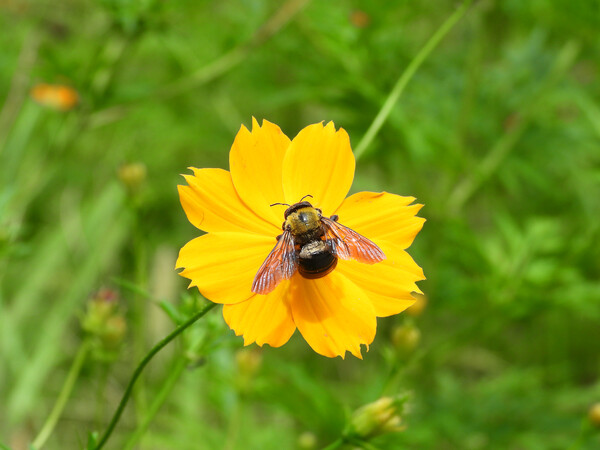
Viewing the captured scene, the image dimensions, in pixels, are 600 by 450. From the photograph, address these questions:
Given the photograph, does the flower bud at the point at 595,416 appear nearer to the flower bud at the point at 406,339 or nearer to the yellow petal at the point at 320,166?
the flower bud at the point at 406,339

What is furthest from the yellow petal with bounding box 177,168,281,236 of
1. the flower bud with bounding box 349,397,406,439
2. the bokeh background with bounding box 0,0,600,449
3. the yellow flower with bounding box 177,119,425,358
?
the flower bud with bounding box 349,397,406,439

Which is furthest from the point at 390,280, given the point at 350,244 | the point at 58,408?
the point at 58,408

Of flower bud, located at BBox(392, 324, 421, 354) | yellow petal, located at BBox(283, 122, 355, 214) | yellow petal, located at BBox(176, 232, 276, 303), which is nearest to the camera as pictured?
yellow petal, located at BBox(176, 232, 276, 303)

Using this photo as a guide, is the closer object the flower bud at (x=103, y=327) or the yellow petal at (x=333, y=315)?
the yellow petal at (x=333, y=315)

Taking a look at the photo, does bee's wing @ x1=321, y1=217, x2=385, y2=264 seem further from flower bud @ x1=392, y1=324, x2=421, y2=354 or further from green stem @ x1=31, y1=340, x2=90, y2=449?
green stem @ x1=31, y1=340, x2=90, y2=449

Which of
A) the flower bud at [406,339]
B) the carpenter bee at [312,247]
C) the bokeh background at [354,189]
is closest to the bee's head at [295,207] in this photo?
the carpenter bee at [312,247]

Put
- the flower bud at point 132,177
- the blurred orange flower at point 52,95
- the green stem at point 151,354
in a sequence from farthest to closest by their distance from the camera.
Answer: the blurred orange flower at point 52,95 → the flower bud at point 132,177 → the green stem at point 151,354

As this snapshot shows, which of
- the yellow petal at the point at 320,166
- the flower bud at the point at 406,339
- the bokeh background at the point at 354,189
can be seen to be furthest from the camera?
the bokeh background at the point at 354,189
